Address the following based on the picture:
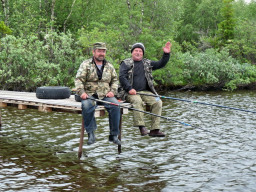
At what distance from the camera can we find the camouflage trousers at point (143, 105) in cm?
972

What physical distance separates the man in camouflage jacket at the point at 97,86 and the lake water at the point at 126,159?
906mm

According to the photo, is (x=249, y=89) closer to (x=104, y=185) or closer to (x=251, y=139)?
(x=251, y=139)

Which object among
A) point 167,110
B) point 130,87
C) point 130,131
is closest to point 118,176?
point 130,87

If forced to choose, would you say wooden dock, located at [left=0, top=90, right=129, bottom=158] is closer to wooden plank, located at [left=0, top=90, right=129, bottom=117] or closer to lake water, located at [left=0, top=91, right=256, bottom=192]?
wooden plank, located at [left=0, top=90, right=129, bottom=117]

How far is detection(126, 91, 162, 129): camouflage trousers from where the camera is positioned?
31.9ft

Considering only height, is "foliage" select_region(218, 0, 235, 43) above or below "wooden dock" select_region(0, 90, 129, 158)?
above

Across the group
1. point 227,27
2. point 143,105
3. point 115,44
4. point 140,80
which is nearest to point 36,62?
point 115,44

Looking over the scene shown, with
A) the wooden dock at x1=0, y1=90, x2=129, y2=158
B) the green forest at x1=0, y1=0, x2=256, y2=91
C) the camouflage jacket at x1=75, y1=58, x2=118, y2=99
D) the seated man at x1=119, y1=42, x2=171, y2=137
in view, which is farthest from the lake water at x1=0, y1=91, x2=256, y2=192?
the green forest at x1=0, y1=0, x2=256, y2=91

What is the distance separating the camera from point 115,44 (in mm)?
28203

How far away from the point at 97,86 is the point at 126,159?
1.96 metres

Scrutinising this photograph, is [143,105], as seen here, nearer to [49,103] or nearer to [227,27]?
[49,103]

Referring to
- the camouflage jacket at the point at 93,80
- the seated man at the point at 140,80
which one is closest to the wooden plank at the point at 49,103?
A: the camouflage jacket at the point at 93,80

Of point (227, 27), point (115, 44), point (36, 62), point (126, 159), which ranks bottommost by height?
point (126, 159)

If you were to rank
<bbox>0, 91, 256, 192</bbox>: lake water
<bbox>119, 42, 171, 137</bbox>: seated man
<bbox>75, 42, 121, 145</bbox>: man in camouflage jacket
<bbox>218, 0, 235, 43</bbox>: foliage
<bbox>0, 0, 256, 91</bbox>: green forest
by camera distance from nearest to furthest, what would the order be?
<bbox>0, 91, 256, 192</bbox>: lake water → <bbox>75, 42, 121, 145</bbox>: man in camouflage jacket → <bbox>119, 42, 171, 137</bbox>: seated man → <bbox>0, 0, 256, 91</bbox>: green forest → <bbox>218, 0, 235, 43</bbox>: foliage
